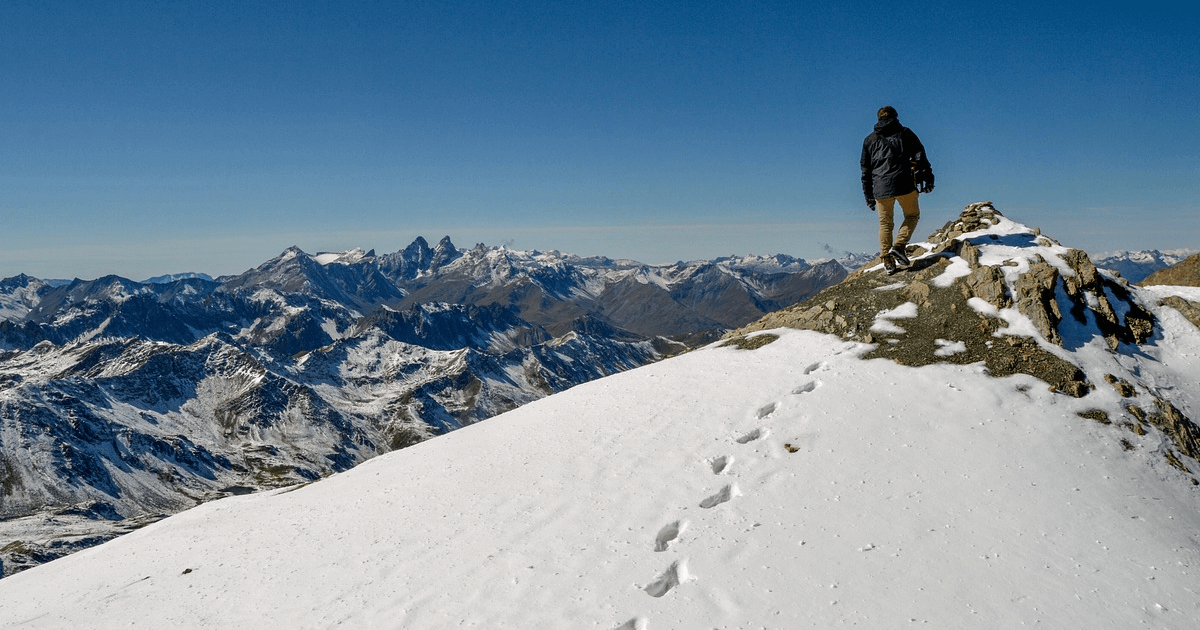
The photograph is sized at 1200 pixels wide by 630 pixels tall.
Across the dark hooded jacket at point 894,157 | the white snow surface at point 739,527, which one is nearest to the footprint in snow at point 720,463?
the white snow surface at point 739,527

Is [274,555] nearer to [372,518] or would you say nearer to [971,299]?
[372,518]

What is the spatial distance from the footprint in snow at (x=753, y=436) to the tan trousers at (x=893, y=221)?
38.7 feet

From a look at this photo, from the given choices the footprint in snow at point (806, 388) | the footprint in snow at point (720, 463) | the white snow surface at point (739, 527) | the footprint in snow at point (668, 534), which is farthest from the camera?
the footprint in snow at point (806, 388)

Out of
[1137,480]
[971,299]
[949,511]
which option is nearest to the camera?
[949,511]

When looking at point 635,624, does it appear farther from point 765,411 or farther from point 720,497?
point 765,411

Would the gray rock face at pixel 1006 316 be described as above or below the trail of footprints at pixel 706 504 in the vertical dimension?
above

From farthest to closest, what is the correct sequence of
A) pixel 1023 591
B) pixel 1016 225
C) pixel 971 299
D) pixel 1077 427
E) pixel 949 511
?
1. pixel 1016 225
2. pixel 971 299
3. pixel 1077 427
4. pixel 949 511
5. pixel 1023 591

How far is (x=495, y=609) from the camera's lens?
14672mm

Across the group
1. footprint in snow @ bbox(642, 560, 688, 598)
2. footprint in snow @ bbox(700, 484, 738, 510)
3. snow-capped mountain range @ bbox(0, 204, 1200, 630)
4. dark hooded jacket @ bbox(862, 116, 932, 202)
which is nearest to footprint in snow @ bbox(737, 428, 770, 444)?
snow-capped mountain range @ bbox(0, 204, 1200, 630)

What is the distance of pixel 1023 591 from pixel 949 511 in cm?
273

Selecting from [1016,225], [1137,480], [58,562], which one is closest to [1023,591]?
[1137,480]

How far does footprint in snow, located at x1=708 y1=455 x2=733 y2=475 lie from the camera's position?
19.0m

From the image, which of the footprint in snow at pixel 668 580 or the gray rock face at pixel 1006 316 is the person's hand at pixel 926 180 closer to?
the gray rock face at pixel 1006 316

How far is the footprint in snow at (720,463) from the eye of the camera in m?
19.0
